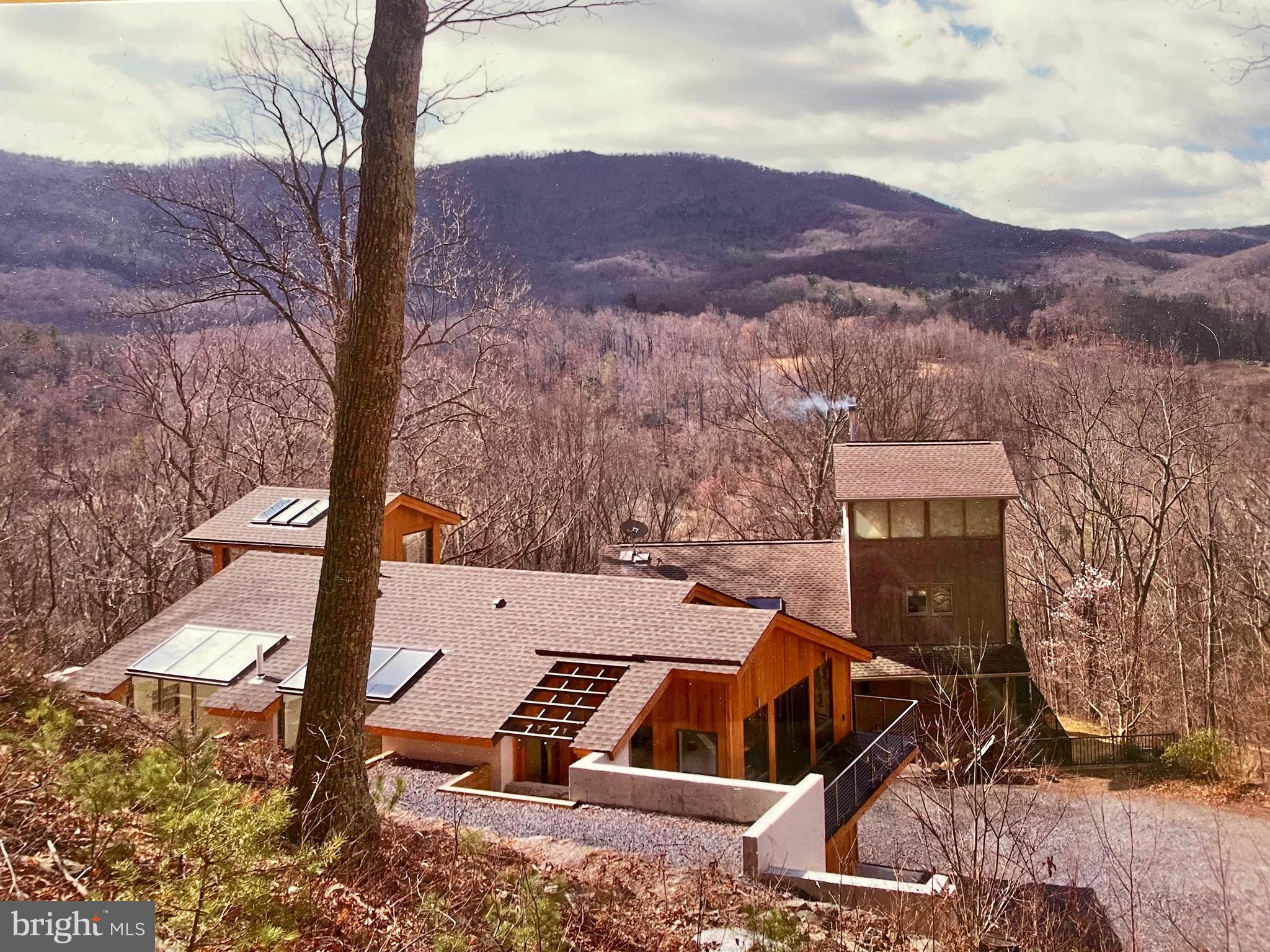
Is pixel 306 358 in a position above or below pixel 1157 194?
below

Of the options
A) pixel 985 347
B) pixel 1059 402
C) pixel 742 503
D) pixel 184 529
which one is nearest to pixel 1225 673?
pixel 1059 402

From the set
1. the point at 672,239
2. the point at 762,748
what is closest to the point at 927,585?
the point at 762,748

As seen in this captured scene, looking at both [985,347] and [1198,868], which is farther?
[985,347]

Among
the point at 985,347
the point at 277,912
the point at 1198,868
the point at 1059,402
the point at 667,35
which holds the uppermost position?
the point at 667,35

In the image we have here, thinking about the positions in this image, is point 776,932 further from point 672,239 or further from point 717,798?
point 672,239

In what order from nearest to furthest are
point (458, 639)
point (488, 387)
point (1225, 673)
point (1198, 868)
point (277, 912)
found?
point (277, 912) < point (458, 639) < point (1198, 868) < point (1225, 673) < point (488, 387)

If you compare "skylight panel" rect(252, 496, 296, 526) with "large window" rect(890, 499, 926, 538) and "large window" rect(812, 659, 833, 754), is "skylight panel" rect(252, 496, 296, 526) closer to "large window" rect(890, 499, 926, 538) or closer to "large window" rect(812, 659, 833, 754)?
"large window" rect(812, 659, 833, 754)

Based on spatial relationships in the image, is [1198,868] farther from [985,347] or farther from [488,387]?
[488,387]

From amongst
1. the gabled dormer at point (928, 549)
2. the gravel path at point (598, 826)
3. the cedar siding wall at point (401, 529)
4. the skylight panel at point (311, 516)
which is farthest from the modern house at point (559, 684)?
the gabled dormer at point (928, 549)
